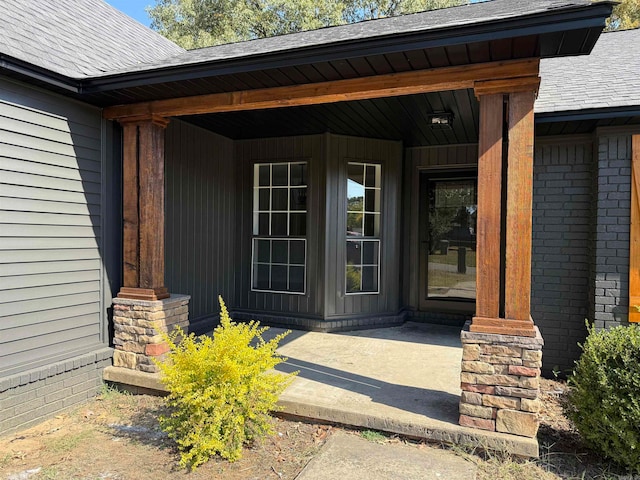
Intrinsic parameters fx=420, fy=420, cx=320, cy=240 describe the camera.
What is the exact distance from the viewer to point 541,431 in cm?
306

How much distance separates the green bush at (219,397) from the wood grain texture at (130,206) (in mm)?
1422

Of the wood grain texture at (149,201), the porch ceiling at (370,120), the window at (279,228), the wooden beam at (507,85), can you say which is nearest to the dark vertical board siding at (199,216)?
the porch ceiling at (370,120)

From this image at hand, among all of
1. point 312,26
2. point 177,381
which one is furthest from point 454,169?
point 312,26

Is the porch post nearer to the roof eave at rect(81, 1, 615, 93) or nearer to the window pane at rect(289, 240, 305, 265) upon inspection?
the roof eave at rect(81, 1, 615, 93)

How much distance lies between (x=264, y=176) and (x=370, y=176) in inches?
57.6

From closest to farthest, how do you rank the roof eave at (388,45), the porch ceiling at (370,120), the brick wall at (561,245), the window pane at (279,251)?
the roof eave at (388,45) → the porch ceiling at (370,120) → the brick wall at (561,245) → the window pane at (279,251)

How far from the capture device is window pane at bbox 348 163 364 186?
18.4ft

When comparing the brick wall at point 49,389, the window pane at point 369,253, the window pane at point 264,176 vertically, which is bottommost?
the brick wall at point 49,389

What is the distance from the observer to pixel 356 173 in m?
5.65

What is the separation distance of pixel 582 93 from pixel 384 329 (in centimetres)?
351

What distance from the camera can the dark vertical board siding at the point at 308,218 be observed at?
5.46 m

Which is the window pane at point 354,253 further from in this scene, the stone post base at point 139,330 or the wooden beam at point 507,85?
the wooden beam at point 507,85

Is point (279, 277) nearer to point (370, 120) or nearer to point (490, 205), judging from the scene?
point (370, 120)

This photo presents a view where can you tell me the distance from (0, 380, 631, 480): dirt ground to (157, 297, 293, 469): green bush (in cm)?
13
